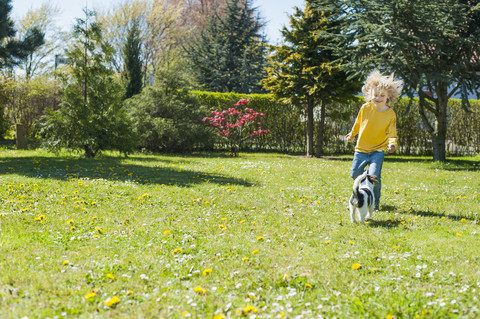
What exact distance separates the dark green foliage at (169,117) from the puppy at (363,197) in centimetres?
1103

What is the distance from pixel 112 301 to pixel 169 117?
45.4 feet

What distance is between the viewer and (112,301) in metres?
2.83

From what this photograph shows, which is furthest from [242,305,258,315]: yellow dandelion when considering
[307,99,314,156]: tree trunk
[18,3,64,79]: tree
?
[18,3,64,79]: tree

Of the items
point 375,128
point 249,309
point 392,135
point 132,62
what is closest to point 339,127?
point 132,62

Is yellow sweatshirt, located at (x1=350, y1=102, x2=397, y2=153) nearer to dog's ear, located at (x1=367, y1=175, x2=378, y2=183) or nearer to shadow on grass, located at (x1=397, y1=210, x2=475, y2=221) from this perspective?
dog's ear, located at (x1=367, y1=175, x2=378, y2=183)

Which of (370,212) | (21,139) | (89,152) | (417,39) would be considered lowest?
(370,212)

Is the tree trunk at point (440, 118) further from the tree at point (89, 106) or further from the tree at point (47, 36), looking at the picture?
the tree at point (47, 36)

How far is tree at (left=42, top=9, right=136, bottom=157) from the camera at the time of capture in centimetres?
1207

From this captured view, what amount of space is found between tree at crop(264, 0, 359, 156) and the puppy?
9.15 m

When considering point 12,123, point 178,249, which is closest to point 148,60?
point 12,123

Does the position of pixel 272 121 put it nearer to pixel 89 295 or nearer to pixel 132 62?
pixel 132 62

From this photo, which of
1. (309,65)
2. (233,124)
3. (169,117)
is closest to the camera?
(309,65)

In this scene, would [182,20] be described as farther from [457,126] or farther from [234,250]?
→ [234,250]

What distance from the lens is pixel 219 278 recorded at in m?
3.36
